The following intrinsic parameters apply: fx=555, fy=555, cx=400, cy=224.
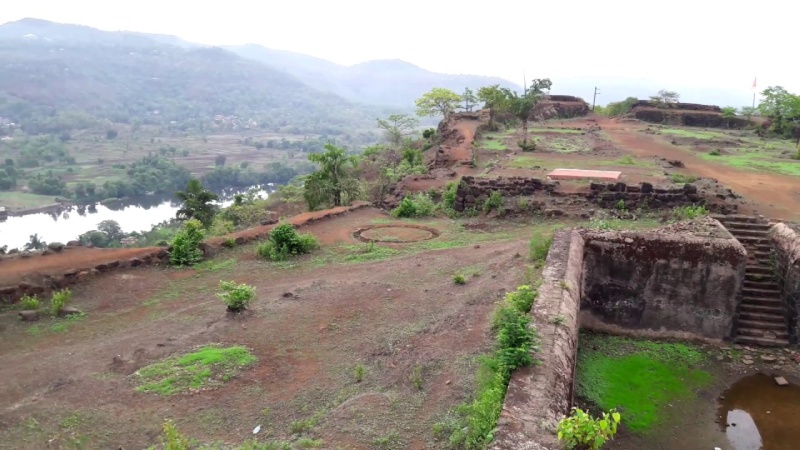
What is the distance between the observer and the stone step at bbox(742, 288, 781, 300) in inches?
406

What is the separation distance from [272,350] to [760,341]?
27.1 ft

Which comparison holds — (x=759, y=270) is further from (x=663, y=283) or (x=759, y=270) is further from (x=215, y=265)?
(x=215, y=265)

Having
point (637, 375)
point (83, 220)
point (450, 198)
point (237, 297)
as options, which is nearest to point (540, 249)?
point (637, 375)

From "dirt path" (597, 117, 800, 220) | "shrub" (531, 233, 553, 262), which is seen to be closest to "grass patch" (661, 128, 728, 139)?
"dirt path" (597, 117, 800, 220)

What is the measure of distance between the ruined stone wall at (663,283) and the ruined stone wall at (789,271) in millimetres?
1042

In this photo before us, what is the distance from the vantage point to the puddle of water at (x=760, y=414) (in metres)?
7.20

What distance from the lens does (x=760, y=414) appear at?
7.79 metres

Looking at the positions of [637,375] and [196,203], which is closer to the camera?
[637,375]

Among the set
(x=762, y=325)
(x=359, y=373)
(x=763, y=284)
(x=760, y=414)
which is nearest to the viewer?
(x=359, y=373)

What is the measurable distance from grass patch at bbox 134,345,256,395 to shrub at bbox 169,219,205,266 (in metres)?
4.53

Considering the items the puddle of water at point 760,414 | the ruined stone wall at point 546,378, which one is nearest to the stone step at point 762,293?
the puddle of water at point 760,414

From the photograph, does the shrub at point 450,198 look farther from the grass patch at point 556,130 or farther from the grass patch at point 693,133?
the grass patch at point 693,133

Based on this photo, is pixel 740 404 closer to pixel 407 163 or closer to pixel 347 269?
pixel 347 269

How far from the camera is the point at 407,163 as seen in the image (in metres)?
30.4
